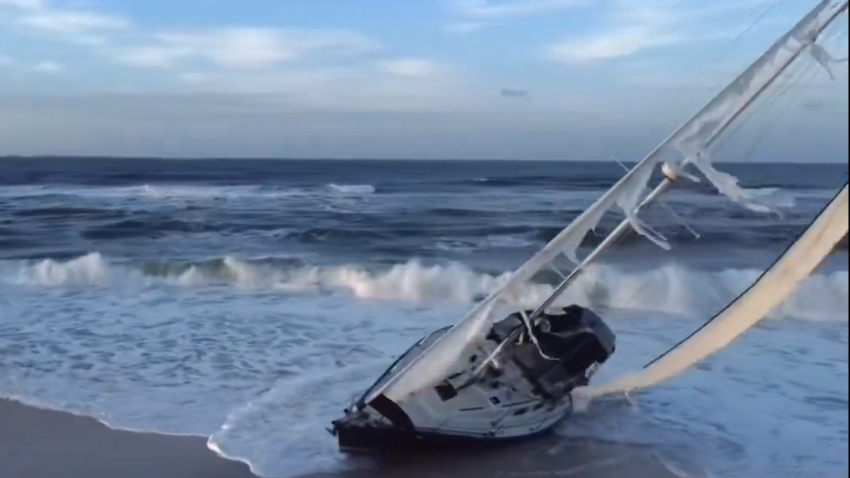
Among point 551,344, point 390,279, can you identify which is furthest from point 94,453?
point 390,279

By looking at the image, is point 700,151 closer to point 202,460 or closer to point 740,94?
point 740,94

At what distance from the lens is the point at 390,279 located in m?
20.0

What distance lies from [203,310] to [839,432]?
10336mm

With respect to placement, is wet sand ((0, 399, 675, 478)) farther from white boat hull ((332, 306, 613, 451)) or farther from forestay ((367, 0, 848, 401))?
forestay ((367, 0, 848, 401))

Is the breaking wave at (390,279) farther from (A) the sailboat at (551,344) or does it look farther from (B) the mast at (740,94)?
(B) the mast at (740,94)

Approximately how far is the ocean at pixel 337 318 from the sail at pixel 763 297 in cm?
14

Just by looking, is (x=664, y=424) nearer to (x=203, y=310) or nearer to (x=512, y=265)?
(x=203, y=310)

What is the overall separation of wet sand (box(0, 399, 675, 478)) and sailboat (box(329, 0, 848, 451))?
204 mm

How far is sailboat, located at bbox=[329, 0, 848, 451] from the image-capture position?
19.7ft

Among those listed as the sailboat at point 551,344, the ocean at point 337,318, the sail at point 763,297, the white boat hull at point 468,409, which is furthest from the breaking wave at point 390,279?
the sail at point 763,297

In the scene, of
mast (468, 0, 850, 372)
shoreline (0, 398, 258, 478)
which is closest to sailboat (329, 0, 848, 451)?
mast (468, 0, 850, 372)

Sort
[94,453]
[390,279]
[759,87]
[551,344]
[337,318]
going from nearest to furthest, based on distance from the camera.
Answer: [759,87]
[94,453]
[551,344]
[337,318]
[390,279]

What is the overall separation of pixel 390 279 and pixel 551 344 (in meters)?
11.3

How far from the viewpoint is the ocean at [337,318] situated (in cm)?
882
